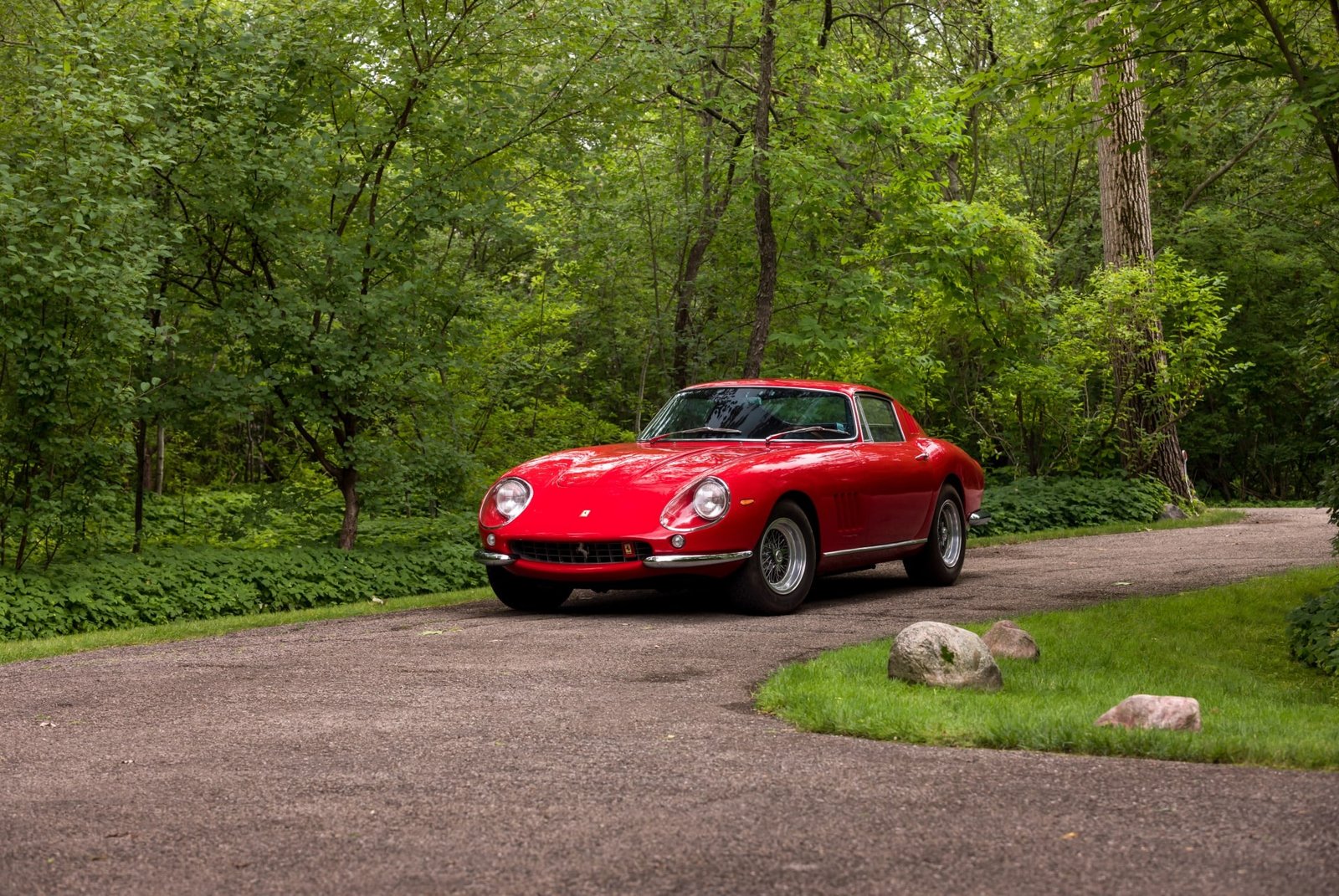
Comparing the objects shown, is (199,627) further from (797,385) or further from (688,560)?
(797,385)

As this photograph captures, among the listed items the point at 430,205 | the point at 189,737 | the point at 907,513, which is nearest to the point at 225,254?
the point at 430,205

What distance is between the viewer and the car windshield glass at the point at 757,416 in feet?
33.3

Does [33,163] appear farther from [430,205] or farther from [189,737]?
[189,737]

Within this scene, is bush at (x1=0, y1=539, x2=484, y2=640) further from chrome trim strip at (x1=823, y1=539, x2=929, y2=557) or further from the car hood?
chrome trim strip at (x1=823, y1=539, x2=929, y2=557)

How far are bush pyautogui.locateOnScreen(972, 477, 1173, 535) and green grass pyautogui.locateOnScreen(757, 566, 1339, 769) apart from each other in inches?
371

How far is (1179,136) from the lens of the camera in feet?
33.9

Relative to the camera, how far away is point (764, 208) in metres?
16.2

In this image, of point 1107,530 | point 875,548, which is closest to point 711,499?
point 875,548

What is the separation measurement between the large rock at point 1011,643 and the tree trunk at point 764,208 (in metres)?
8.80

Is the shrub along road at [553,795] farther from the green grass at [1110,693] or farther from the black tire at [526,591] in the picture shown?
the black tire at [526,591]

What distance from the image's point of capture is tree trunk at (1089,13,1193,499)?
66.2ft

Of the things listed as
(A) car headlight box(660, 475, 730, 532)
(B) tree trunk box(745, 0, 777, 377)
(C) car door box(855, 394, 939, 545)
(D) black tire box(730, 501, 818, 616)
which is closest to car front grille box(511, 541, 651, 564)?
(A) car headlight box(660, 475, 730, 532)

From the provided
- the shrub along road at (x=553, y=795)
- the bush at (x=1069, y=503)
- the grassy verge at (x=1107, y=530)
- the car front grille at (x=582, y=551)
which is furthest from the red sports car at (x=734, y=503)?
the bush at (x=1069, y=503)

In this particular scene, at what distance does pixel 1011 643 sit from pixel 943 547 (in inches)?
168
